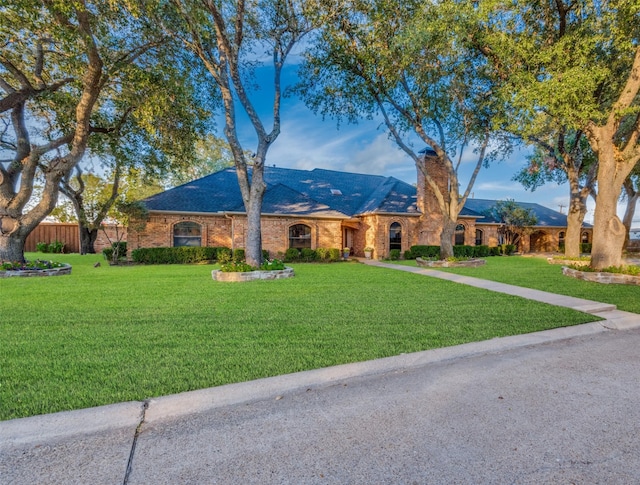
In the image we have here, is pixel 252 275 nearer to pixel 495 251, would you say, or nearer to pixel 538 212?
pixel 495 251

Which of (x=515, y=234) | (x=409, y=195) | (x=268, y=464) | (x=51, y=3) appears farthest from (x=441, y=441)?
(x=515, y=234)

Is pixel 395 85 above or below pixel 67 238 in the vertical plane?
above

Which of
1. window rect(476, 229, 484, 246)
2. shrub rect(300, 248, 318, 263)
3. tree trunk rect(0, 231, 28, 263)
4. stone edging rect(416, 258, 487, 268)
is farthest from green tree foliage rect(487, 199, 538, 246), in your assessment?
tree trunk rect(0, 231, 28, 263)

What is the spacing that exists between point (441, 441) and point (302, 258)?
14.0 metres

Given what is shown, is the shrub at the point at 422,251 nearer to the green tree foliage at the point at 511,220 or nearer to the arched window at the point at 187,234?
the green tree foliage at the point at 511,220

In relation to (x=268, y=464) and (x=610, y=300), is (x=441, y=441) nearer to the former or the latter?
(x=268, y=464)

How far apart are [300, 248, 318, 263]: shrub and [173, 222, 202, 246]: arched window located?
209 inches

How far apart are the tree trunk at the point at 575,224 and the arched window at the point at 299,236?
502 inches

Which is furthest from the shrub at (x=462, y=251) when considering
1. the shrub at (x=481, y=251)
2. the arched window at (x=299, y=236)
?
the arched window at (x=299, y=236)

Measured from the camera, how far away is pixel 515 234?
77.6 ft

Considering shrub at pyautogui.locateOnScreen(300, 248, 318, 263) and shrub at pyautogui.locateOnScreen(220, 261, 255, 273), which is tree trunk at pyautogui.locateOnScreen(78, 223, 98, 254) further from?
shrub at pyautogui.locateOnScreen(220, 261, 255, 273)

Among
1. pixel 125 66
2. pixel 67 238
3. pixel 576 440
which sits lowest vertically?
pixel 576 440

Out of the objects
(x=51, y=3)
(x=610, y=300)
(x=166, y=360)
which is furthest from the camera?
(x=51, y=3)

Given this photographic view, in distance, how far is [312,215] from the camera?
16.5 metres
